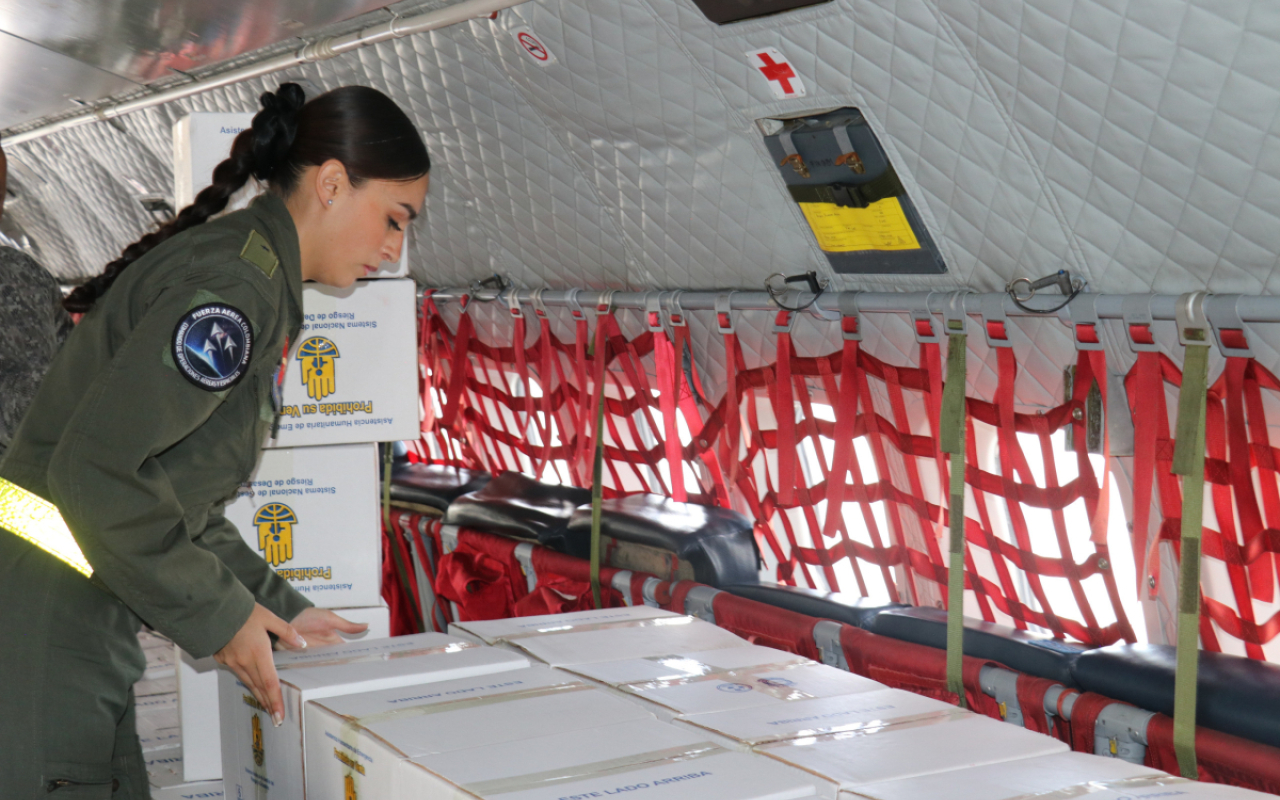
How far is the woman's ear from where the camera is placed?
1.70 metres

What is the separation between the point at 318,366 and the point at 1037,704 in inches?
73.1

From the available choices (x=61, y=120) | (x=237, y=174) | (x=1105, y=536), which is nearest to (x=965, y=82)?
(x=1105, y=536)

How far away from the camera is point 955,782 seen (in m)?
1.28

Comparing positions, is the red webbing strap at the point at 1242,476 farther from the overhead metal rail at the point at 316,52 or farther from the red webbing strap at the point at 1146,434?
the overhead metal rail at the point at 316,52

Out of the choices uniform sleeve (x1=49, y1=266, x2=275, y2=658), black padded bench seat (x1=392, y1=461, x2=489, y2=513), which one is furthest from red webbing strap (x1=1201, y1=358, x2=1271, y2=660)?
black padded bench seat (x1=392, y1=461, x2=489, y2=513)

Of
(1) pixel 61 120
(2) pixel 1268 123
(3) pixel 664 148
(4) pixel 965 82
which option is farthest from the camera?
(1) pixel 61 120

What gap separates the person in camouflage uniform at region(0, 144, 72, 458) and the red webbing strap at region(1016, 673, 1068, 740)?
7.31 ft

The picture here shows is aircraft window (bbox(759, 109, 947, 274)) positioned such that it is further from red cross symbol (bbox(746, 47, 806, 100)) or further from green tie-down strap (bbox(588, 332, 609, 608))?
green tie-down strap (bbox(588, 332, 609, 608))

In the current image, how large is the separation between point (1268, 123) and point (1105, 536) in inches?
39.6

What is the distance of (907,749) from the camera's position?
1385 mm

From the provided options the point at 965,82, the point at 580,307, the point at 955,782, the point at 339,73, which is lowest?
the point at 955,782

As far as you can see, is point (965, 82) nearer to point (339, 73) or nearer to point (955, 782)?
point (955, 782)

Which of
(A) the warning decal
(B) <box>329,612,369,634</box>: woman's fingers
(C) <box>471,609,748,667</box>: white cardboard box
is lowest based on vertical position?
(C) <box>471,609,748,667</box>: white cardboard box

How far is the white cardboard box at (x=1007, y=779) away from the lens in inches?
48.6
